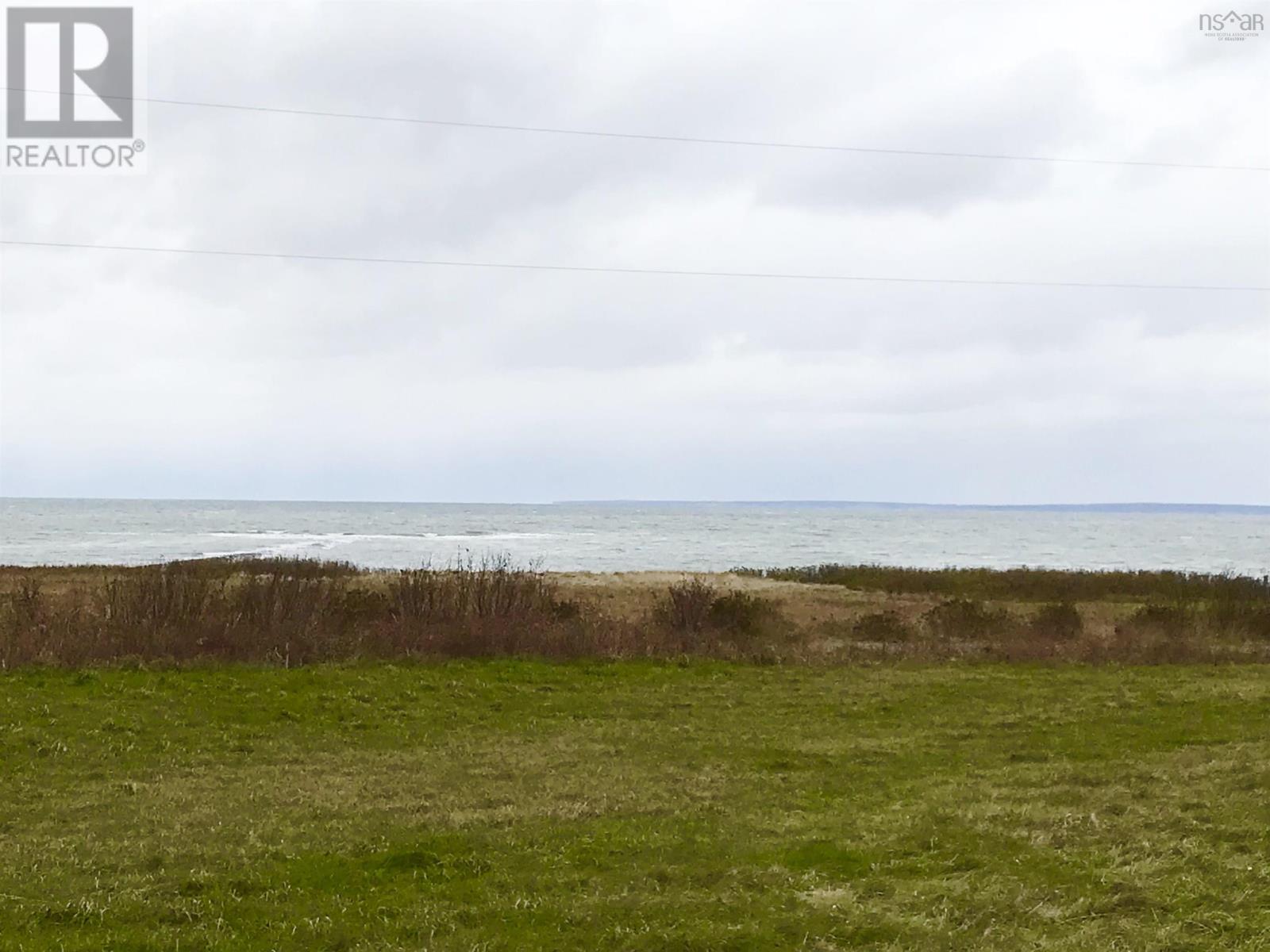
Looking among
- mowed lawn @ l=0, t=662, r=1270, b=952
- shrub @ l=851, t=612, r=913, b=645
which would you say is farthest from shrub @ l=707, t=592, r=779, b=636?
mowed lawn @ l=0, t=662, r=1270, b=952

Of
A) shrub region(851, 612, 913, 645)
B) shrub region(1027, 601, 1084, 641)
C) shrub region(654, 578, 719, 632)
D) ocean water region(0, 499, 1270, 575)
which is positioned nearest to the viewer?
shrub region(654, 578, 719, 632)

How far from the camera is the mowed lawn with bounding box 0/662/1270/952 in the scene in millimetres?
6801

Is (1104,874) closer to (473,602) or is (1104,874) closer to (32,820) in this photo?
(32,820)

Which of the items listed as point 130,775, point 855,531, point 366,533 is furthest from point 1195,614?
point 855,531

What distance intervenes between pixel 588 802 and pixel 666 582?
30.9 m

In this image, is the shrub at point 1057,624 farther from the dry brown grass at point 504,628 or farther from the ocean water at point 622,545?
the ocean water at point 622,545

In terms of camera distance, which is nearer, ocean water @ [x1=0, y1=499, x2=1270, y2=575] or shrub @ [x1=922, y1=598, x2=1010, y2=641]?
shrub @ [x1=922, y1=598, x2=1010, y2=641]

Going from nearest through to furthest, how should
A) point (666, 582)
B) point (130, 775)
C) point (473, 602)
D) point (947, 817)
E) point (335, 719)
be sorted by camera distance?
point (947, 817), point (130, 775), point (335, 719), point (473, 602), point (666, 582)

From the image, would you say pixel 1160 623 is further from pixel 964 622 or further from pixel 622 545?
pixel 622 545

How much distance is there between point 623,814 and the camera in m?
9.87

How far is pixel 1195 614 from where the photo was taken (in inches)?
1103

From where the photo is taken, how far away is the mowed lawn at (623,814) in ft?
22.3

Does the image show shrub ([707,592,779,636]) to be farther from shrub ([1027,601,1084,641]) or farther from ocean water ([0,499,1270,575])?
A: ocean water ([0,499,1270,575])

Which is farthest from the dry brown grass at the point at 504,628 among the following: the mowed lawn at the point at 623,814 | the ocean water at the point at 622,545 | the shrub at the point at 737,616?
the ocean water at the point at 622,545
